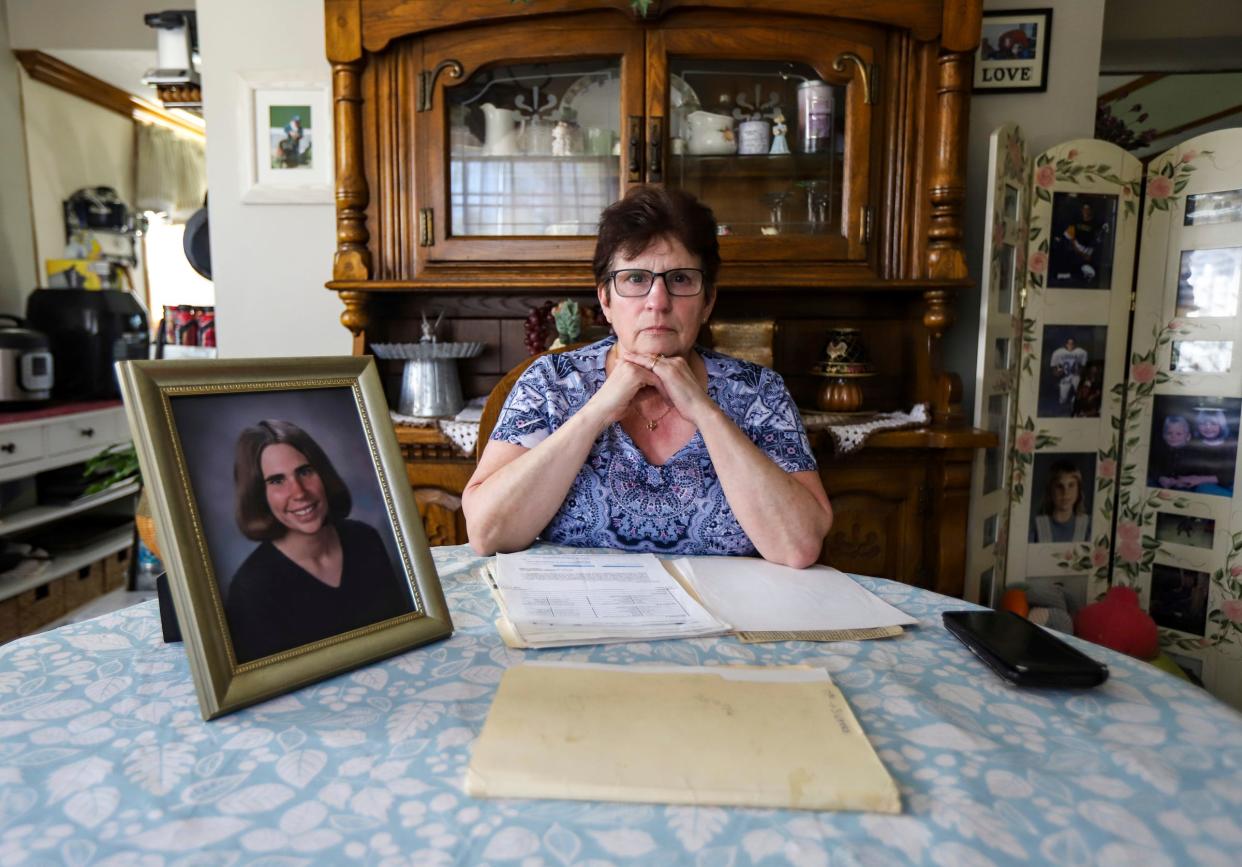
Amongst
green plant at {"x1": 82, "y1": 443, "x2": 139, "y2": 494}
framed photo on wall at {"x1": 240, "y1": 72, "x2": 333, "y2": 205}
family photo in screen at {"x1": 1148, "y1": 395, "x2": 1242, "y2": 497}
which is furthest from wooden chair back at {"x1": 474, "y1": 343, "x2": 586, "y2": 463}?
green plant at {"x1": 82, "y1": 443, "x2": 139, "y2": 494}

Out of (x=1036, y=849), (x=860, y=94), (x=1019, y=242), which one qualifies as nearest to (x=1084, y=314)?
(x=1019, y=242)

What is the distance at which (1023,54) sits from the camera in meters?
2.15

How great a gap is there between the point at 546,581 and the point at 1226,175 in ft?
6.98

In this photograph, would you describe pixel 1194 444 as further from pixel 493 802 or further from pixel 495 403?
pixel 493 802

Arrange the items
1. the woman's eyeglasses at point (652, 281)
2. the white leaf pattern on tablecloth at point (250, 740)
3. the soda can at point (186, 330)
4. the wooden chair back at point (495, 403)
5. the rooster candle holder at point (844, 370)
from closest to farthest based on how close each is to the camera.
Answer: the white leaf pattern on tablecloth at point (250, 740) → the woman's eyeglasses at point (652, 281) → the wooden chair back at point (495, 403) → the rooster candle holder at point (844, 370) → the soda can at point (186, 330)

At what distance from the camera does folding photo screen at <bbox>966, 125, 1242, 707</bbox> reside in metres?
2.07

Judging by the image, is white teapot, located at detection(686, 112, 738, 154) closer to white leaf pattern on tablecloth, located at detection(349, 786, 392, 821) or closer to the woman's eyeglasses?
the woman's eyeglasses

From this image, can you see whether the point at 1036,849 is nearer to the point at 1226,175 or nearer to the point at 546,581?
the point at 546,581

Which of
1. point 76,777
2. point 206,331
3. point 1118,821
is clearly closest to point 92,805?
point 76,777

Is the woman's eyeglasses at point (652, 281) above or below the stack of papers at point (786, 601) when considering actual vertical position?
above

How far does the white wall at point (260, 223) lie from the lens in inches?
86.5

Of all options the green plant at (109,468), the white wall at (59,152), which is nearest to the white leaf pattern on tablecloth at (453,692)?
the green plant at (109,468)

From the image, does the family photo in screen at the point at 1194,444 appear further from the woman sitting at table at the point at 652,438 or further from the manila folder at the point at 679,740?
the manila folder at the point at 679,740

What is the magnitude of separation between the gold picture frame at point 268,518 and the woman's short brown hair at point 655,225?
1.87 feet
